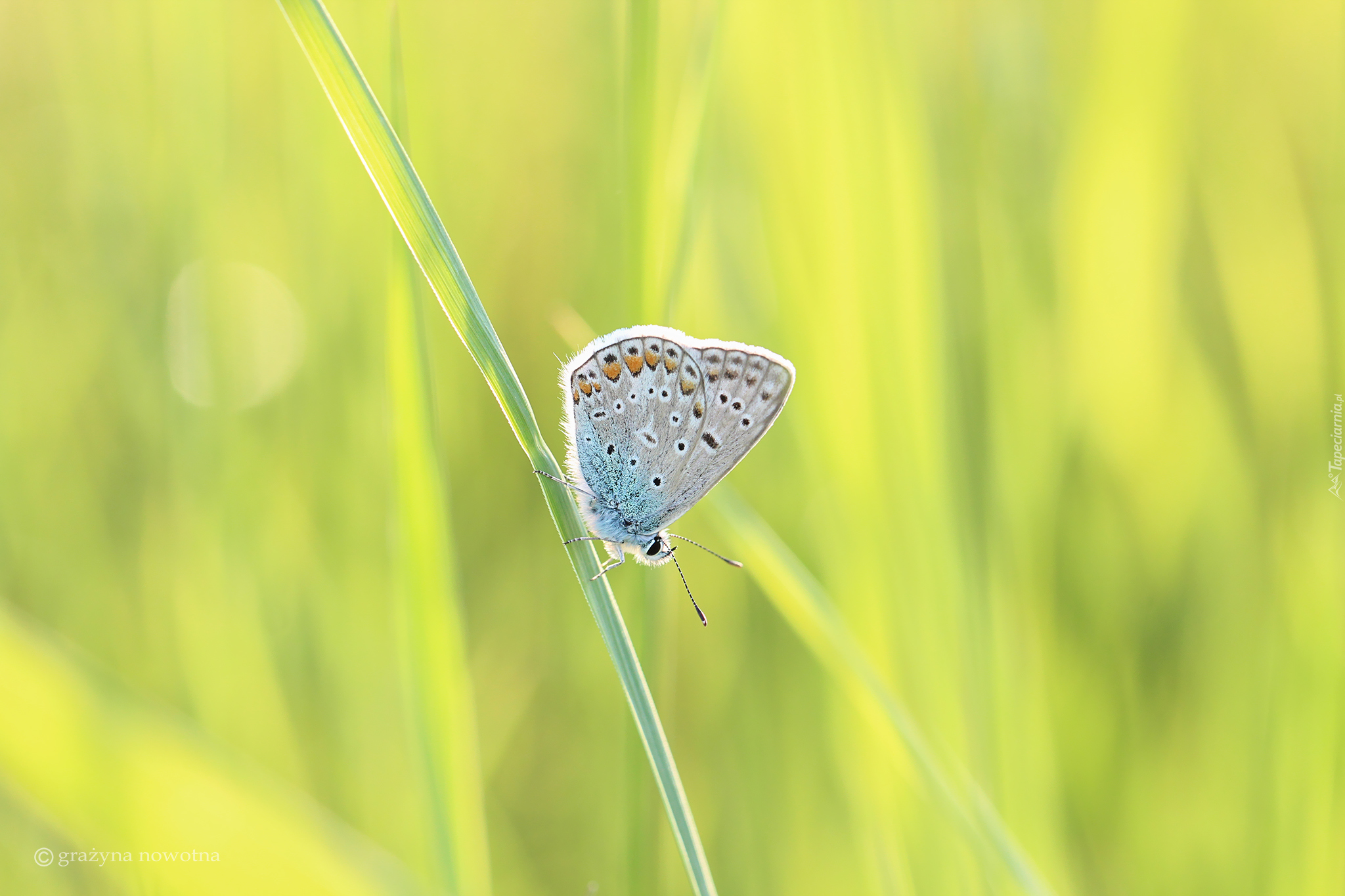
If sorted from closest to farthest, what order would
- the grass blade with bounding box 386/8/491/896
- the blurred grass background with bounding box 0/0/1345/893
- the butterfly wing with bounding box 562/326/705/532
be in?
the grass blade with bounding box 386/8/491/896
the blurred grass background with bounding box 0/0/1345/893
the butterfly wing with bounding box 562/326/705/532

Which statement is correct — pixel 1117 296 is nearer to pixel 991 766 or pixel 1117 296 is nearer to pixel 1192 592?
pixel 1192 592

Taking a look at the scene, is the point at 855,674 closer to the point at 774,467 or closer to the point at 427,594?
the point at 427,594

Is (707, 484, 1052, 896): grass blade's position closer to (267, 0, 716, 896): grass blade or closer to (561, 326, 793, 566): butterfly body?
(561, 326, 793, 566): butterfly body

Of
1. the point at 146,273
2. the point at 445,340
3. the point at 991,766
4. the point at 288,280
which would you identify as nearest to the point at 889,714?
the point at 991,766

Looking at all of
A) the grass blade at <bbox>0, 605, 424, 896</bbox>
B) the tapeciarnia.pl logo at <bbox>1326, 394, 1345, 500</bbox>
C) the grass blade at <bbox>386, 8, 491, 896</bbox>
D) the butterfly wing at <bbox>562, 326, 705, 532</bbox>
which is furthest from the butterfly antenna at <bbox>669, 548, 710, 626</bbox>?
the tapeciarnia.pl logo at <bbox>1326, 394, 1345, 500</bbox>

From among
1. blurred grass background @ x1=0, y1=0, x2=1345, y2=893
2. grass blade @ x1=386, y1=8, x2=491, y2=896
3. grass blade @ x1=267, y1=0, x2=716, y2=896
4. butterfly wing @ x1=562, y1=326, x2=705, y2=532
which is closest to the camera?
grass blade @ x1=267, y1=0, x2=716, y2=896

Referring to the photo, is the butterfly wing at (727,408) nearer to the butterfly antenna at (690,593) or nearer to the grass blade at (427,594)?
the butterfly antenna at (690,593)

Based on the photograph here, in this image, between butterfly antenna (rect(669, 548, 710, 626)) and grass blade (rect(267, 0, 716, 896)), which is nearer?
grass blade (rect(267, 0, 716, 896))
